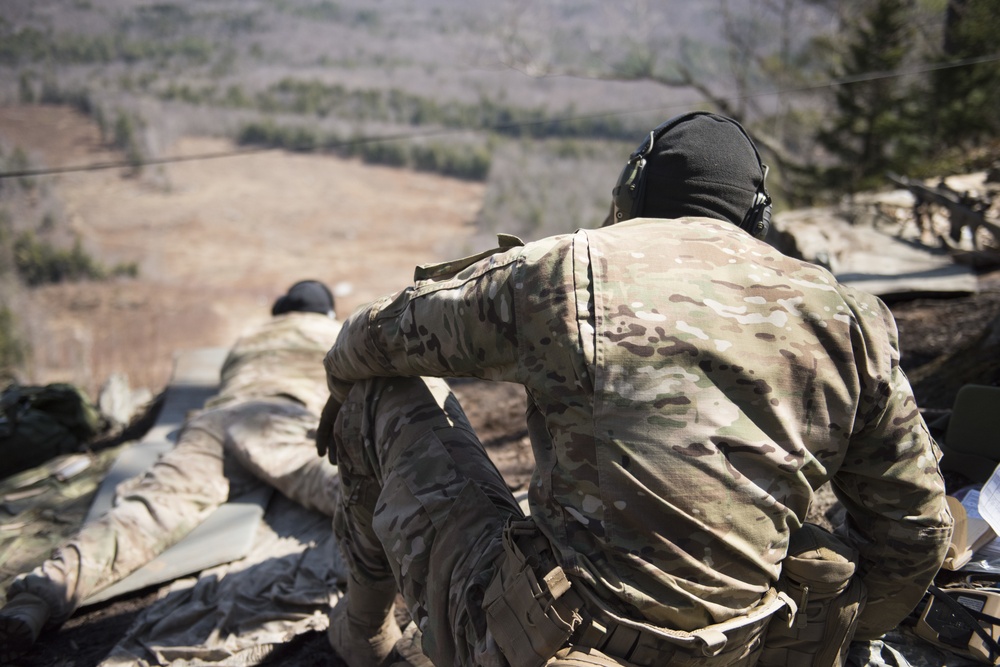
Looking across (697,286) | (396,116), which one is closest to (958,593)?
(697,286)

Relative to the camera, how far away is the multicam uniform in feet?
9.22

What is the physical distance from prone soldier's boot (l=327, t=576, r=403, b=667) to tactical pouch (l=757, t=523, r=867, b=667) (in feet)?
3.39

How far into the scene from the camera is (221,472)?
3479mm

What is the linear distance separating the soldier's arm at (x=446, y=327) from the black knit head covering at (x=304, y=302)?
2.73 m

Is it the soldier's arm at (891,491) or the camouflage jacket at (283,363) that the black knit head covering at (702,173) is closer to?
the soldier's arm at (891,491)

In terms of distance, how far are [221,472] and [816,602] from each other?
2.65 metres

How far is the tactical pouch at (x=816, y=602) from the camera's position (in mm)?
1655

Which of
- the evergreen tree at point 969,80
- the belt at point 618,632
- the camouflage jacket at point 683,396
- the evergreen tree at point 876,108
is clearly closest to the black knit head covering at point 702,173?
the camouflage jacket at point 683,396

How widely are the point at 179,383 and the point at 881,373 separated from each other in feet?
16.6

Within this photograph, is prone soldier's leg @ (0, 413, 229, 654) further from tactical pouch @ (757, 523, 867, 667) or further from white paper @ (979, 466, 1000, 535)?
white paper @ (979, 466, 1000, 535)

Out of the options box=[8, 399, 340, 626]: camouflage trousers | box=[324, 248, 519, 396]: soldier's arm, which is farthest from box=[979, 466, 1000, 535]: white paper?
box=[8, 399, 340, 626]: camouflage trousers

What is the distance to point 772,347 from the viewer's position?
1438mm

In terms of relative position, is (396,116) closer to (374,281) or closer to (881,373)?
(374,281)

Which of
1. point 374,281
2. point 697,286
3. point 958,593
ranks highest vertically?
point 697,286
